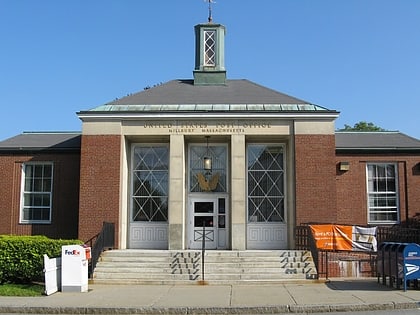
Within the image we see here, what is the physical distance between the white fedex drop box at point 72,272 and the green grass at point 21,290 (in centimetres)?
69

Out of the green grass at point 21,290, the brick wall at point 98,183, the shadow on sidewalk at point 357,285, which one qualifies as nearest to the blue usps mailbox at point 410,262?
the shadow on sidewalk at point 357,285

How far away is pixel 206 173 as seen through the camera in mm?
21531

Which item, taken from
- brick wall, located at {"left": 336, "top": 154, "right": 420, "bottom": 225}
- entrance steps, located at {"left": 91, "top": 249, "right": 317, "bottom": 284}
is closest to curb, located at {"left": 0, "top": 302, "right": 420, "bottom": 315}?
entrance steps, located at {"left": 91, "top": 249, "right": 317, "bottom": 284}

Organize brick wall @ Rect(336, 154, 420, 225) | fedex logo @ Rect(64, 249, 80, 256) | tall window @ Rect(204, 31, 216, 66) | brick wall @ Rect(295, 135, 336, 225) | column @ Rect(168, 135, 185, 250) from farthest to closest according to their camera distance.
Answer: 1. tall window @ Rect(204, 31, 216, 66)
2. brick wall @ Rect(336, 154, 420, 225)
3. column @ Rect(168, 135, 185, 250)
4. brick wall @ Rect(295, 135, 336, 225)
5. fedex logo @ Rect(64, 249, 80, 256)

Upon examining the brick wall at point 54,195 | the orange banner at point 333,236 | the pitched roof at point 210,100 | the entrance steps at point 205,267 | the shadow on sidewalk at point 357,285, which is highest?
the pitched roof at point 210,100

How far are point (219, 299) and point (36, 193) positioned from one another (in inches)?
495

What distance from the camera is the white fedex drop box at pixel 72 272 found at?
47.9ft

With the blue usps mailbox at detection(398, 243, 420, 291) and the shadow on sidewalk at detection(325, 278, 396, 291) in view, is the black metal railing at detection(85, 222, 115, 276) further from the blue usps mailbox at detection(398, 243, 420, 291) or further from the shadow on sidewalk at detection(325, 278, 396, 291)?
the blue usps mailbox at detection(398, 243, 420, 291)

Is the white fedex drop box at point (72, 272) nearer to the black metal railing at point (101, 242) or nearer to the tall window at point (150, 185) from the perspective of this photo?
the black metal railing at point (101, 242)

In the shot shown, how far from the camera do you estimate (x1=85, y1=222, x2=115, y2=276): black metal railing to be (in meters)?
17.2

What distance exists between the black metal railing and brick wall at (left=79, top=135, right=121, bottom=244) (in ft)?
0.93

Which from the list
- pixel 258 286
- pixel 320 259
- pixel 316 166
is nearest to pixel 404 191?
pixel 316 166

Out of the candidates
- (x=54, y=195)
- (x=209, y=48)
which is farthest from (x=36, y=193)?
(x=209, y=48)

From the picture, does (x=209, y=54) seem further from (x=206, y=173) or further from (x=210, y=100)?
(x=206, y=173)
